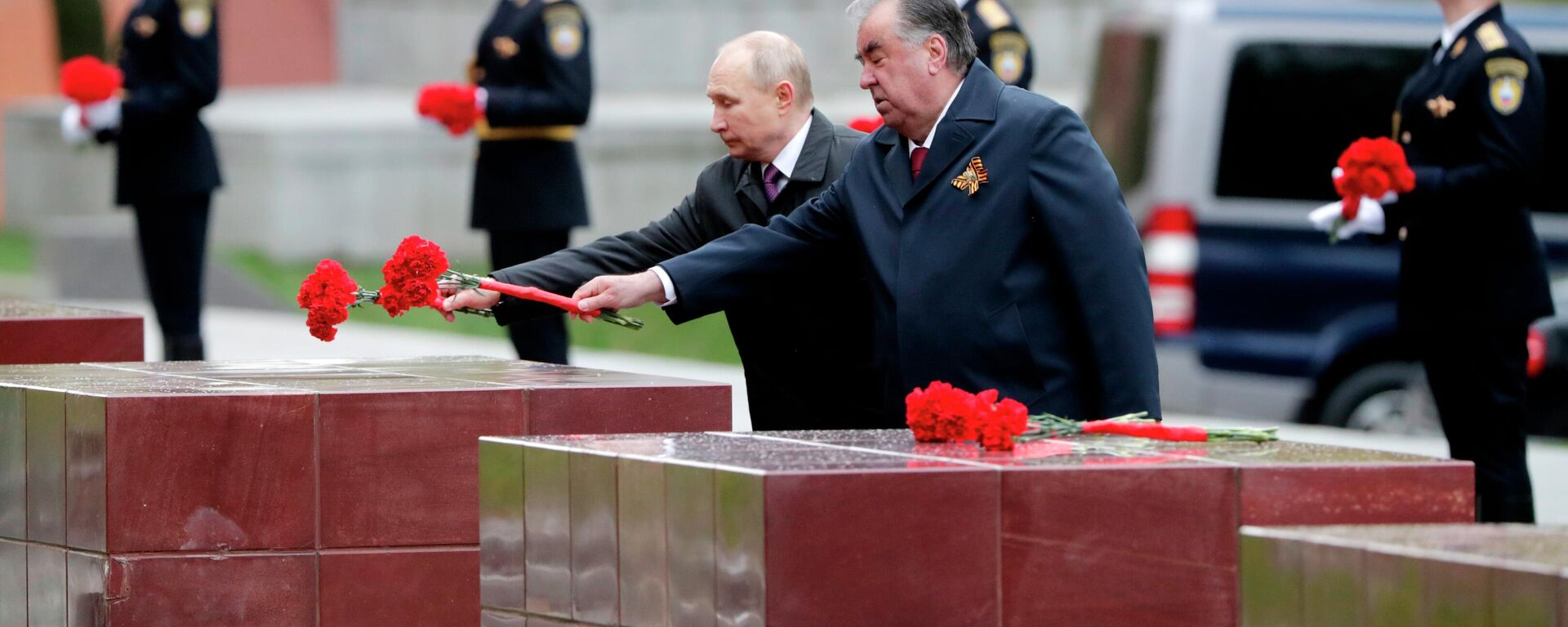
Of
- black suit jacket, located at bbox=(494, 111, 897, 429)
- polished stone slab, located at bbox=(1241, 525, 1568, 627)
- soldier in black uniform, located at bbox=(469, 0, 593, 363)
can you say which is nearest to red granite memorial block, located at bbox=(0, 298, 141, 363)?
black suit jacket, located at bbox=(494, 111, 897, 429)

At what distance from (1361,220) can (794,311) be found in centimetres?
199

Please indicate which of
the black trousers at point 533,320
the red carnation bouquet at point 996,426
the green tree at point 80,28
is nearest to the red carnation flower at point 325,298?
the red carnation bouquet at point 996,426

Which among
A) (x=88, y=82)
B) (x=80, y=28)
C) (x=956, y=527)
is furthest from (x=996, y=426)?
(x=80, y=28)

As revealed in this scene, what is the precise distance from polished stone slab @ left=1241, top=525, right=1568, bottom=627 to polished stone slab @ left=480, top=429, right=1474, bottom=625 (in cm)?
10

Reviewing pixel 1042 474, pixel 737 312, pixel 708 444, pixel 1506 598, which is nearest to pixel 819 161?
pixel 737 312

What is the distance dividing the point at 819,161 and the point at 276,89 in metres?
17.8

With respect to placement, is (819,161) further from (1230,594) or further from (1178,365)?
(1178,365)

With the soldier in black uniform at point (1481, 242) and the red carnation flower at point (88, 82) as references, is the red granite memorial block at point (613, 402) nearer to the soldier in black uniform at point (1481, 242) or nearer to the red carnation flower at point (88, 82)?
the soldier in black uniform at point (1481, 242)

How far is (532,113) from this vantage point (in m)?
8.12

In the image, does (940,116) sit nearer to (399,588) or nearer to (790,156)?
(790,156)

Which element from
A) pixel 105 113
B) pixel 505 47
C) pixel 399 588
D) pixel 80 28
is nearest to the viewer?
pixel 399 588

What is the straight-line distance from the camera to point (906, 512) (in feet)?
10.9

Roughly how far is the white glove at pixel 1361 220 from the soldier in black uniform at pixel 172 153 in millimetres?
3994

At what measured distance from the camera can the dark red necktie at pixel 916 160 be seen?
4543 mm
